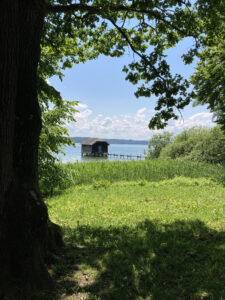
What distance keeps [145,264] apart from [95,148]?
73839 mm

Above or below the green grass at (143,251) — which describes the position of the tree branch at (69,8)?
above

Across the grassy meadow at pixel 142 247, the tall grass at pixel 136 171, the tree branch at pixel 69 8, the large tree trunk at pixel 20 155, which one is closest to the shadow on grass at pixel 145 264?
the grassy meadow at pixel 142 247

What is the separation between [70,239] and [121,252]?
5.27 ft

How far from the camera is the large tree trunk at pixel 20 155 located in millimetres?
3270

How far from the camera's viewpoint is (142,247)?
5312mm

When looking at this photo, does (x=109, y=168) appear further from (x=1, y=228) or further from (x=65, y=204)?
(x=1, y=228)

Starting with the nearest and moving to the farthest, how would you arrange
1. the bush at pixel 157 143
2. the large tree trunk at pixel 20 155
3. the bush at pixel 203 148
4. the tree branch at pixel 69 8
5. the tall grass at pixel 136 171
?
the large tree trunk at pixel 20 155
the tree branch at pixel 69 8
the tall grass at pixel 136 171
the bush at pixel 203 148
the bush at pixel 157 143

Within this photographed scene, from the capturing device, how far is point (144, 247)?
209 inches

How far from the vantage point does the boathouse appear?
77.6 m

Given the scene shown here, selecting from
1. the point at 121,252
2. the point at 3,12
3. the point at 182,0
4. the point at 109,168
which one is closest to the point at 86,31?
the point at 182,0

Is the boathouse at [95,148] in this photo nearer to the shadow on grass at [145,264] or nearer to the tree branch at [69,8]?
the tree branch at [69,8]

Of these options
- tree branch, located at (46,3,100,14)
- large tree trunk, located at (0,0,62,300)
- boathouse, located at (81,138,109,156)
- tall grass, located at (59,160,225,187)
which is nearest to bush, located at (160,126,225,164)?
tall grass, located at (59,160,225,187)

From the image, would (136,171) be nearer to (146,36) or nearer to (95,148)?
(146,36)

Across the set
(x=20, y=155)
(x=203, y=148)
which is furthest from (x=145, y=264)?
(x=203, y=148)
